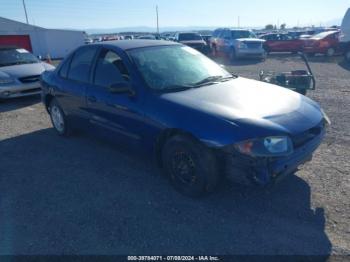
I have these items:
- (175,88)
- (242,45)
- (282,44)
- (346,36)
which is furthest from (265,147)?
(282,44)

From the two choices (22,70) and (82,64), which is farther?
(22,70)

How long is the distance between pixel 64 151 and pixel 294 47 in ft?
68.8

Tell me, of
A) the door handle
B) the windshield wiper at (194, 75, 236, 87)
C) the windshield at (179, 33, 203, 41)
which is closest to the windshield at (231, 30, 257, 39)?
the windshield at (179, 33, 203, 41)

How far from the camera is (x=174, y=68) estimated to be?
160 inches

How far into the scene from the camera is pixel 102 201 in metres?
3.52

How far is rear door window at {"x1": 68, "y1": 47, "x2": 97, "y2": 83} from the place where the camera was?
15.0 feet

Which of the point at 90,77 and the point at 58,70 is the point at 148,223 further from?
the point at 58,70

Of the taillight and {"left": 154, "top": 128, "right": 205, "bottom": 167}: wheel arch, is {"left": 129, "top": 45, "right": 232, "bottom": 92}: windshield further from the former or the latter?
the taillight

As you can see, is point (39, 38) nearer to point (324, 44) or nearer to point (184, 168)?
point (324, 44)

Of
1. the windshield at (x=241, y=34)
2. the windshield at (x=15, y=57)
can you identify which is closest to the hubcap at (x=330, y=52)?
the windshield at (x=241, y=34)

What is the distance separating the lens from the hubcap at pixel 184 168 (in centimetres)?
334

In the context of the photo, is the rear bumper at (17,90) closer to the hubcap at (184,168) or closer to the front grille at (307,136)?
the hubcap at (184,168)

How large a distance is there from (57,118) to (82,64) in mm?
1431

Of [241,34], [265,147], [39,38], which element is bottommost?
[265,147]
